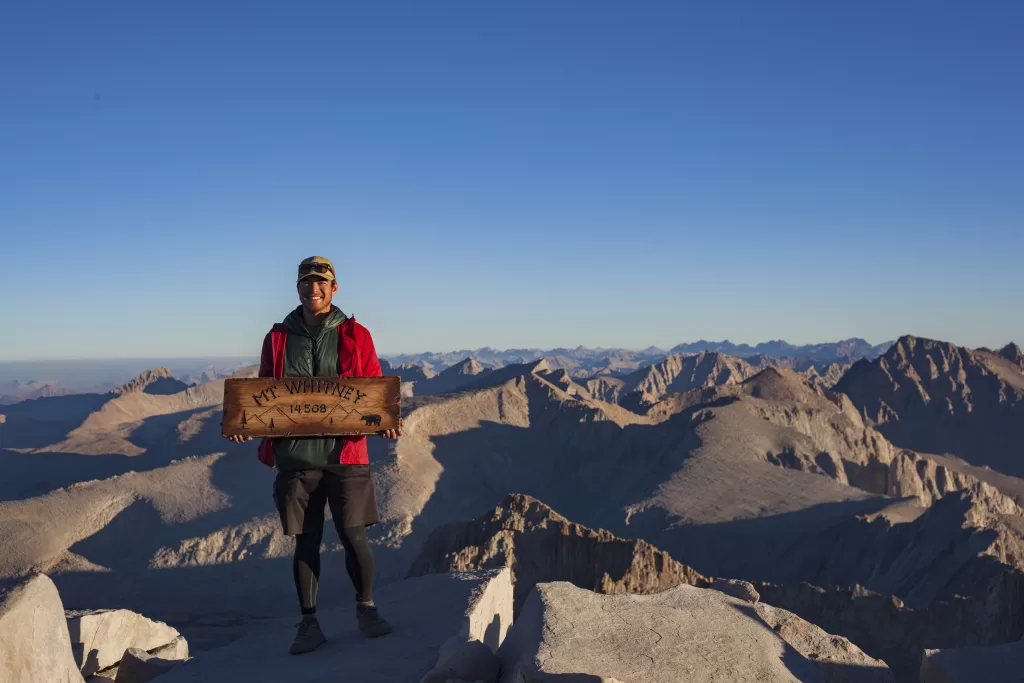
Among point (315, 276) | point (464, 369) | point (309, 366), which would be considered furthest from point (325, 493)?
point (464, 369)

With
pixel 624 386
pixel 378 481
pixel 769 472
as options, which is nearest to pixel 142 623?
pixel 378 481

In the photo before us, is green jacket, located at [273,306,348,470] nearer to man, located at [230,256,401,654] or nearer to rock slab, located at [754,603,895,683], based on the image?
man, located at [230,256,401,654]

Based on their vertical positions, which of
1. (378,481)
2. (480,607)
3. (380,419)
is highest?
(380,419)

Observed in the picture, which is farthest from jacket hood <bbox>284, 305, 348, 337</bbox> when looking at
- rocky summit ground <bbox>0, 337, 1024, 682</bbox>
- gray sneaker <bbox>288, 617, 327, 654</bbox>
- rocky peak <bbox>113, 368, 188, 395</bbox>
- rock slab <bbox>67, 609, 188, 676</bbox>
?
rocky peak <bbox>113, 368, 188, 395</bbox>

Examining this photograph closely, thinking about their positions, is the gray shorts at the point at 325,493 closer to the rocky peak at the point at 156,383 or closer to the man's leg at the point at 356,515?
the man's leg at the point at 356,515

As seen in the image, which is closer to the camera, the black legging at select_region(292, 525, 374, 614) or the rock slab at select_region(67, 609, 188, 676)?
the black legging at select_region(292, 525, 374, 614)

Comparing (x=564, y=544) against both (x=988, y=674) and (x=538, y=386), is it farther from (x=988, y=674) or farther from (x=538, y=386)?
(x=538, y=386)
